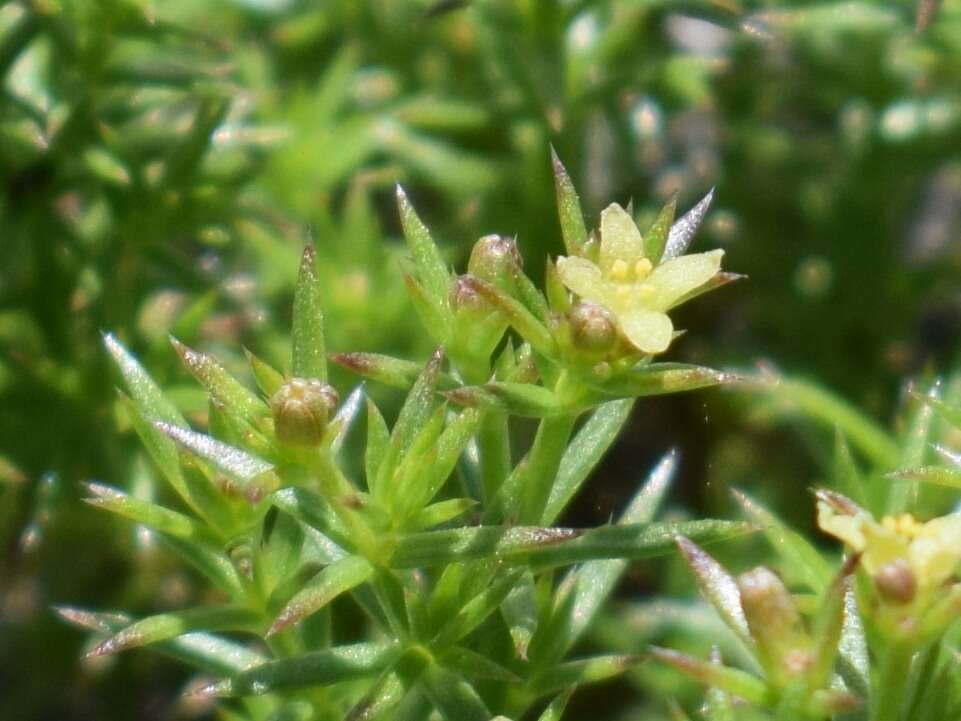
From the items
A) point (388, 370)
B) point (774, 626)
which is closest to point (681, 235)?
point (388, 370)

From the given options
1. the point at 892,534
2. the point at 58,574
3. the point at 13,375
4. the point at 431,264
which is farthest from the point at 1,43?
the point at 892,534

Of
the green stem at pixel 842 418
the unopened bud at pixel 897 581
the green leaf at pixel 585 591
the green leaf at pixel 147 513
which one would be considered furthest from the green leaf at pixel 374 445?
the green stem at pixel 842 418

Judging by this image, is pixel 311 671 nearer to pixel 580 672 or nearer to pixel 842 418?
pixel 580 672

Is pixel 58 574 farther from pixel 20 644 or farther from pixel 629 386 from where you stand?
pixel 629 386

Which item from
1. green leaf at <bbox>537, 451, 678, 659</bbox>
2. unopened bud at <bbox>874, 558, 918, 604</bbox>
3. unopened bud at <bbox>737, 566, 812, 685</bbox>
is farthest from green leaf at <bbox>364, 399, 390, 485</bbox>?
unopened bud at <bbox>874, 558, 918, 604</bbox>

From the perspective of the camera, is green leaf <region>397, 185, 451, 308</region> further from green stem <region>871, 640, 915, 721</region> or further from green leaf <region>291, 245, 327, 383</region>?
green stem <region>871, 640, 915, 721</region>
